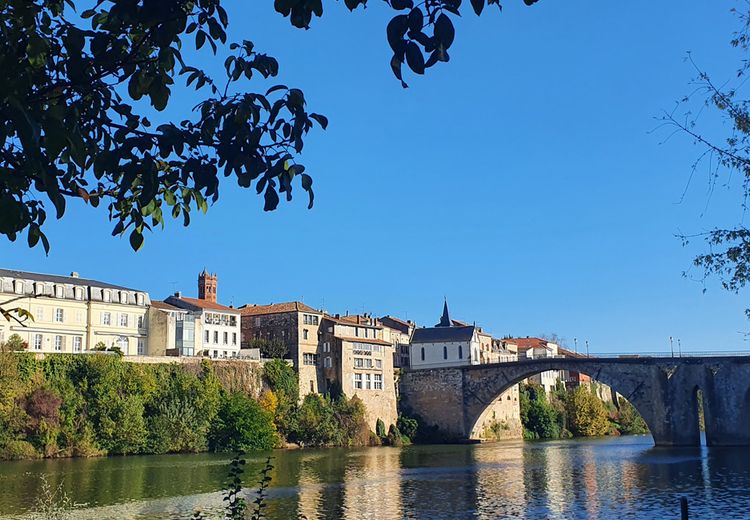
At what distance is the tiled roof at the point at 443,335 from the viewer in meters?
94.1

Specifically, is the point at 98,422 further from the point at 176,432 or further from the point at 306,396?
the point at 306,396

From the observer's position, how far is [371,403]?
77188mm

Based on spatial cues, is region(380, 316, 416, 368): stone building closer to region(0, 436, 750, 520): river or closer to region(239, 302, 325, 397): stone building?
region(239, 302, 325, 397): stone building

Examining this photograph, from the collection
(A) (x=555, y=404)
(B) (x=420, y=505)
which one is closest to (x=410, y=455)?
(B) (x=420, y=505)

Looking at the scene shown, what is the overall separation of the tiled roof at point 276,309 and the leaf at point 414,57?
7268 cm

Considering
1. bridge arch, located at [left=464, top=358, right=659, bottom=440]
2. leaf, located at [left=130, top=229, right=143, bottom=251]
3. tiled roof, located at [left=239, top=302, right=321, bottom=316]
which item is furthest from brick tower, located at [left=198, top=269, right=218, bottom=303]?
leaf, located at [left=130, top=229, right=143, bottom=251]

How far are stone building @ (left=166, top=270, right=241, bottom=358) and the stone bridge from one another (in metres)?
20.0

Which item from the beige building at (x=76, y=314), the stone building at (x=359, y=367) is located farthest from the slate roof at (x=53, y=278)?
the stone building at (x=359, y=367)

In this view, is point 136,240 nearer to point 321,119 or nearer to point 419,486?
point 321,119

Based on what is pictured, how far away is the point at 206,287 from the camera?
314 ft

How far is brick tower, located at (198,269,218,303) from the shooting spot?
9538cm

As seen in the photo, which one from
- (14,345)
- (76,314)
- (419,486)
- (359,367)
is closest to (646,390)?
(359,367)

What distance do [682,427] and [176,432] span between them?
40207 millimetres

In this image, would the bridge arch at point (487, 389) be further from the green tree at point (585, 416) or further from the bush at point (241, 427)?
the bush at point (241, 427)
